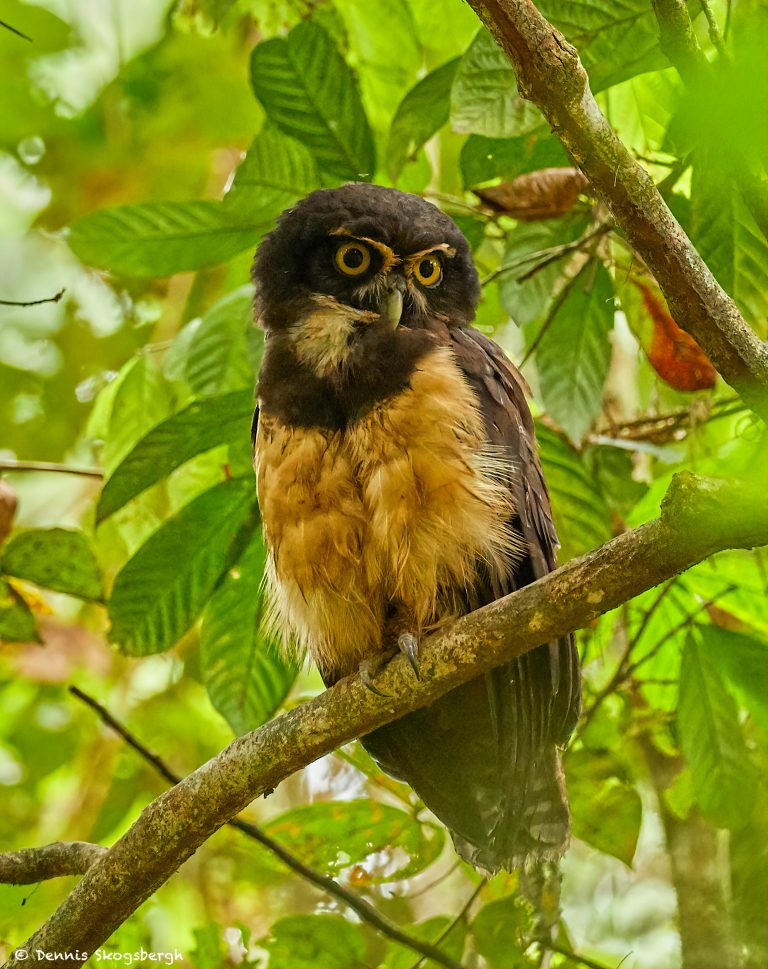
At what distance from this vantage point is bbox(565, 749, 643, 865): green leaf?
338 cm

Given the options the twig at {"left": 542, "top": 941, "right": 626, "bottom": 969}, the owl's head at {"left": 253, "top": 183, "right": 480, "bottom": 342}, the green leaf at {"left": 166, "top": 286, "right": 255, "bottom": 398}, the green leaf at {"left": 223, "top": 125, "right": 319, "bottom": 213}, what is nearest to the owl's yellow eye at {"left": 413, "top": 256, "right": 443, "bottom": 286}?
the owl's head at {"left": 253, "top": 183, "right": 480, "bottom": 342}

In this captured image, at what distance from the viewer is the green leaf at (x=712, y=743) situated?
3.30 meters

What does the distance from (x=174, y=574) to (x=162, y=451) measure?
396mm

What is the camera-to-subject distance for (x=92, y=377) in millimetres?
5734

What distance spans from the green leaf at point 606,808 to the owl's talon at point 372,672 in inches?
44.5

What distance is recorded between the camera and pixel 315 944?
3104 mm

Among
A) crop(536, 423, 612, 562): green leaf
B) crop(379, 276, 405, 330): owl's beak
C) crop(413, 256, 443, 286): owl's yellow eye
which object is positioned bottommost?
crop(536, 423, 612, 562): green leaf

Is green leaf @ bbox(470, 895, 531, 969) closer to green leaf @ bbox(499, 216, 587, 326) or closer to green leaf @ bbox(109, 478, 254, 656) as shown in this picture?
green leaf @ bbox(109, 478, 254, 656)

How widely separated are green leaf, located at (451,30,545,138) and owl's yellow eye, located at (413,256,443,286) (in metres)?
0.48

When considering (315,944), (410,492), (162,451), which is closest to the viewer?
(410,492)

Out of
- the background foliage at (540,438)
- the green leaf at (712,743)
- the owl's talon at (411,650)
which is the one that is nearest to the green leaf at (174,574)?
the background foliage at (540,438)

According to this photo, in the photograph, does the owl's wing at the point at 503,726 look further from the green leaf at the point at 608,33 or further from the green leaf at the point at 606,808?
the green leaf at the point at 608,33

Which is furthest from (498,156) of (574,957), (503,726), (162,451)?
(574,957)

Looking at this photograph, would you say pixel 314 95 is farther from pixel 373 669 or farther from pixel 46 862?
pixel 46 862
